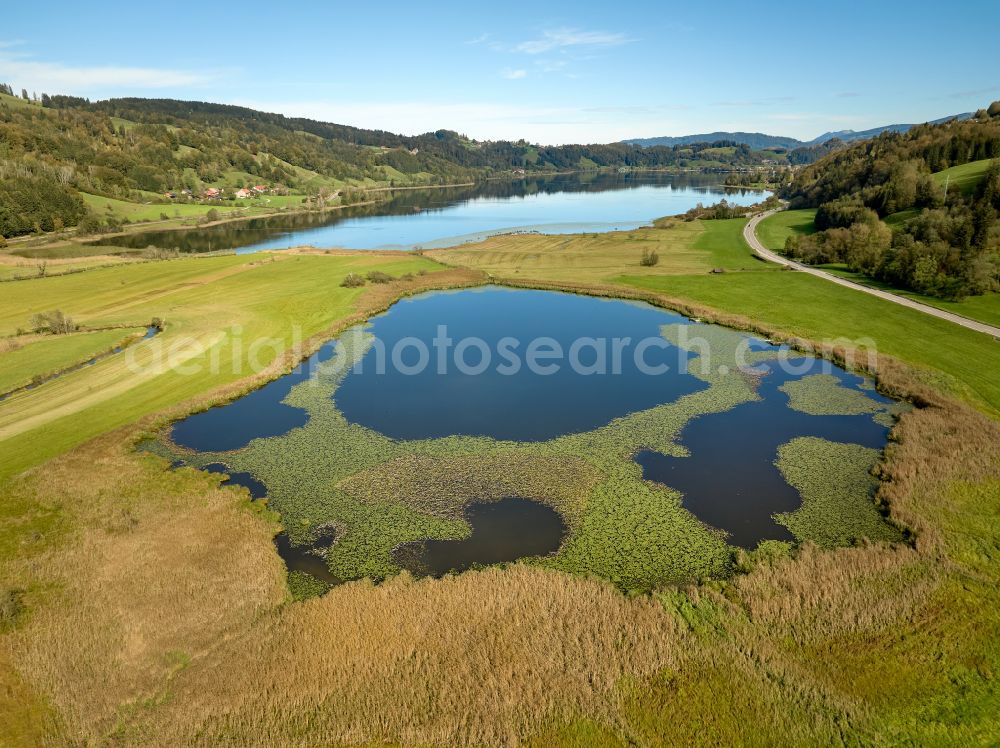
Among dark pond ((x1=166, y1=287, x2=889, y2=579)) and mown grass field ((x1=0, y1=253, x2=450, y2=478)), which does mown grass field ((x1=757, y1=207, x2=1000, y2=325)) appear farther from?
mown grass field ((x1=0, y1=253, x2=450, y2=478))

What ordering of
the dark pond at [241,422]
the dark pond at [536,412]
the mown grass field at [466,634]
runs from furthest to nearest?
the dark pond at [241,422] < the dark pond at [536,412] < the mown grass field at [466,634]

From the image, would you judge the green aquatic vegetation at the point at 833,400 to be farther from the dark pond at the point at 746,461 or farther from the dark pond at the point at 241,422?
the dark pond at the point at 241,422

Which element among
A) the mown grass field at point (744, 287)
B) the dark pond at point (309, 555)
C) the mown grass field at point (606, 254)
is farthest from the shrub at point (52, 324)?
the mown grass field at point (744, 287)

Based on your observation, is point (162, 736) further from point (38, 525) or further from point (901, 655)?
point (901, 655)

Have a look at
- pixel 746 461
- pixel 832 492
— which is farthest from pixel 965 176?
pixel 832 492

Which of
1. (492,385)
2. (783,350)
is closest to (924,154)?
(783,350)

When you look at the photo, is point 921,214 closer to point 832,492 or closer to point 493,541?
point 832,492
